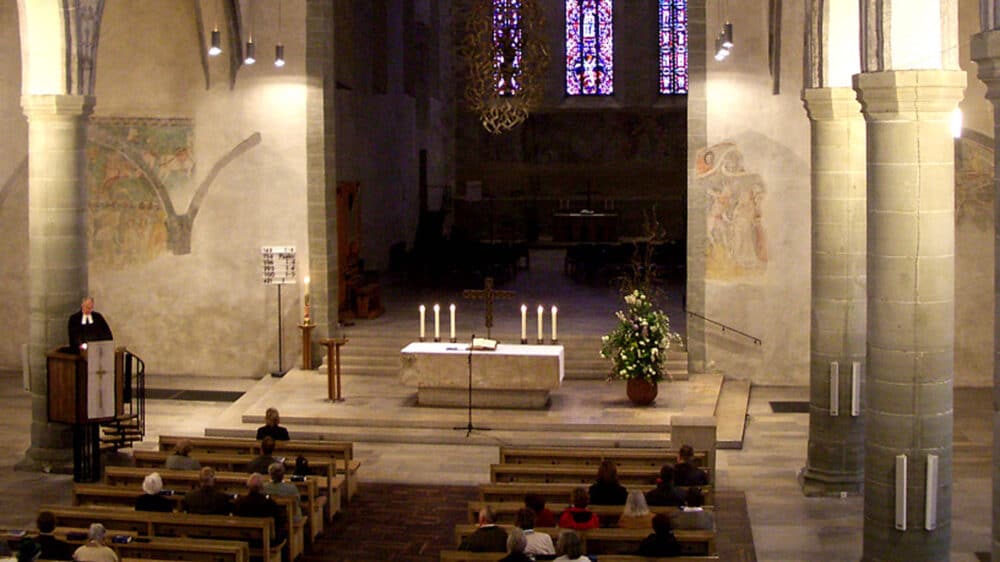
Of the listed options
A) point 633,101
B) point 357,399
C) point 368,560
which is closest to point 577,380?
point 357,399

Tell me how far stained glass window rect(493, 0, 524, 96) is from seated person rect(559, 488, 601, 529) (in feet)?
35.5

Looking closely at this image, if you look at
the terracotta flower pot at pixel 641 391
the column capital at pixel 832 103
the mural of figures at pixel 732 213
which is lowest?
the terracotta flower pot at pixel 641 391

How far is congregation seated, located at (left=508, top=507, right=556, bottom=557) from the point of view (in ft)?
32.9

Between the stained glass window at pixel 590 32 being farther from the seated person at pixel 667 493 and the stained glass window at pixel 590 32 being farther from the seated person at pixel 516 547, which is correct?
the seated person at pixel 516 547

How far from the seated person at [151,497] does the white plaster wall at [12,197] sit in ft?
36.9

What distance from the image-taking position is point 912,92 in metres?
10.9

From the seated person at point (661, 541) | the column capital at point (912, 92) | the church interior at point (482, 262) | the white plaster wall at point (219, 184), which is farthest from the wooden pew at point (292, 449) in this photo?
the white plaster wall at point (219, 184)

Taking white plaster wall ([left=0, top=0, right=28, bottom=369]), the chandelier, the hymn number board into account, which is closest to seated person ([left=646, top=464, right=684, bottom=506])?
the chandelier

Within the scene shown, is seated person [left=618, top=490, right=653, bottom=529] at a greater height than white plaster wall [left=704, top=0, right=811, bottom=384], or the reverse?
white plaster wall [left=704, top=0, right=811, bottom=384]

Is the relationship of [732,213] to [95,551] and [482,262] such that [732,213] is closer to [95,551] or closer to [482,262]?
[482,262]

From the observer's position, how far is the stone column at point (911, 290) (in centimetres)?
1095

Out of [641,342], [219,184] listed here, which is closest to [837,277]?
[641,342]

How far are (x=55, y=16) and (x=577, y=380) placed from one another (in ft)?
28.1

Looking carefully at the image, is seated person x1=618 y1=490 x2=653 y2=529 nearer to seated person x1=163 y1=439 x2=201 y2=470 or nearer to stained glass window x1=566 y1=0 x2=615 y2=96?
seated person x1=163 y1=439 x2=201 y2=470
